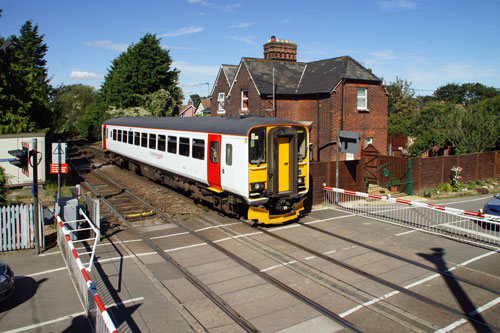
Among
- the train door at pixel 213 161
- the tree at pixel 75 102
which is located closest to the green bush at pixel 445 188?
the train door at pixel 213 161

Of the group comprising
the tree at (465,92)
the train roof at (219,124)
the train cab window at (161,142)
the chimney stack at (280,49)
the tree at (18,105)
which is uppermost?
the tree at (465,92)

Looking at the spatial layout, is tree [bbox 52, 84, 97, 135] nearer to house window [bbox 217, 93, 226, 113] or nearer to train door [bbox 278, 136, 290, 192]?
house window [bbox 217, 93, 226, 113]

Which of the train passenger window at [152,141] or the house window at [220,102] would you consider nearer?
the train passenger window at [152,141]

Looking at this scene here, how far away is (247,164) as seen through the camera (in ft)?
35.1

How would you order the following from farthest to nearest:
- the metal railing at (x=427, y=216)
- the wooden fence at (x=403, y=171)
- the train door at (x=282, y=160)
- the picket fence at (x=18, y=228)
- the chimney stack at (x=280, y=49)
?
1. the chimney stack at (x=280, y=49)
2. the wooden fence at (x=403, y=171)
3. the train door at (x=282, y=160)
4. the metal railing at (x=427, y=216)
5. the picket fence at (x=18, y=228)

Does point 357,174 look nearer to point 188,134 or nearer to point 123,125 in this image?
point 188,134

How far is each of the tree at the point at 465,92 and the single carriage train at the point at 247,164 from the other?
8651cm

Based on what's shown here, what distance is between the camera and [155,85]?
41719 mm

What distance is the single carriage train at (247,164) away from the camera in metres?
10.9

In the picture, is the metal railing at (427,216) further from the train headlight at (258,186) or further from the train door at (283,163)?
the train headlight at (258,186)

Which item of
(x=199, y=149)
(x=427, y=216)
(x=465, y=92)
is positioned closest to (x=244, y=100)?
(x=199, y=149)

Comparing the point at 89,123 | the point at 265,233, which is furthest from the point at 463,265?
the point at 89,123

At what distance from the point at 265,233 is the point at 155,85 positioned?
112 feet

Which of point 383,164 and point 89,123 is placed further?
point 89,123
